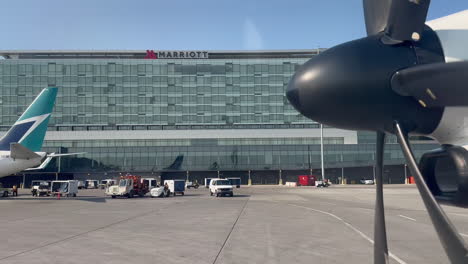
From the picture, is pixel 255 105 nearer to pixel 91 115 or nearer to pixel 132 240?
pixel 91 115

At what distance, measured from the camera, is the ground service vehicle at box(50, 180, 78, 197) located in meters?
49.8

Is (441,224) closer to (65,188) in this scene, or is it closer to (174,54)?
(65,188)

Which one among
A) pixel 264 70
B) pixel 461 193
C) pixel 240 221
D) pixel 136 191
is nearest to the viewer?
pixel 461 193

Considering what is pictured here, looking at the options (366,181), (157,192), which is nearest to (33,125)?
(157,192)

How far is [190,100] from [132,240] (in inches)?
3737

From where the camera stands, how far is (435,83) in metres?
5.74

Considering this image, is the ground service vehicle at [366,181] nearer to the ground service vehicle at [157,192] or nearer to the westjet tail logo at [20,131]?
the ground service vehicle at [157,192]

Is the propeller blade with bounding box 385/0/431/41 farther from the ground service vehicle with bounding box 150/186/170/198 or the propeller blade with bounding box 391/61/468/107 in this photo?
the ground service vehicle with bounding box 150/186/170/198

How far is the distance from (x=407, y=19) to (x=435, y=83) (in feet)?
3.87

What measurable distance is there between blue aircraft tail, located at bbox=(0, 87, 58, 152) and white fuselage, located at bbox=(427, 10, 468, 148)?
39.5m

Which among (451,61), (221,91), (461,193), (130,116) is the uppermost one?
(221,91)

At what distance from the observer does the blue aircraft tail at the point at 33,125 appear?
126 feet

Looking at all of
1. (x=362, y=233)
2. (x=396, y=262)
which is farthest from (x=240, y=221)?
(x=396, y=262)

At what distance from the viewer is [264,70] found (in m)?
107
